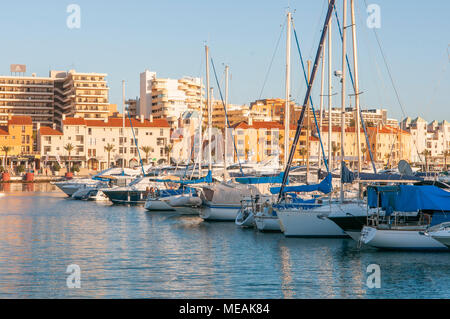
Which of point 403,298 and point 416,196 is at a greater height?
point 416,196

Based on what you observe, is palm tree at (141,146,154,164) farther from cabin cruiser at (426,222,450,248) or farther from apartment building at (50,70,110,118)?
cabin cruiser at (426,222,450,248)

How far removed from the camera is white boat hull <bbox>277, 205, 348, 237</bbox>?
38.9 metres

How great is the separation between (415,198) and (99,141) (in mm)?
130030

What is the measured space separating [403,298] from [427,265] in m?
6.42

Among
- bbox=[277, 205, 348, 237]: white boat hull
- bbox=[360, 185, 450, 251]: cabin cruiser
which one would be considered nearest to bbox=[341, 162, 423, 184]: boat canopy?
bbox=[360, 185, 450, 251]: cabin cruiser

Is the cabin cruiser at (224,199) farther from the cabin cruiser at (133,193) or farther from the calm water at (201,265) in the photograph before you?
the cabin cruiser at (133,193)

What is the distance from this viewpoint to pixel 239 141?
6196 inches

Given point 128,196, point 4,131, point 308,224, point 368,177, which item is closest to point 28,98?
point 4,131

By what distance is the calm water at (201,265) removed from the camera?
2547cm

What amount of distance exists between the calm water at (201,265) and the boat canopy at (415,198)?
220cm

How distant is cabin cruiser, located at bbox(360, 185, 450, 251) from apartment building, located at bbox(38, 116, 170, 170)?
123568 millimetres

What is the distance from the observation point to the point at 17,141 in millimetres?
160625
